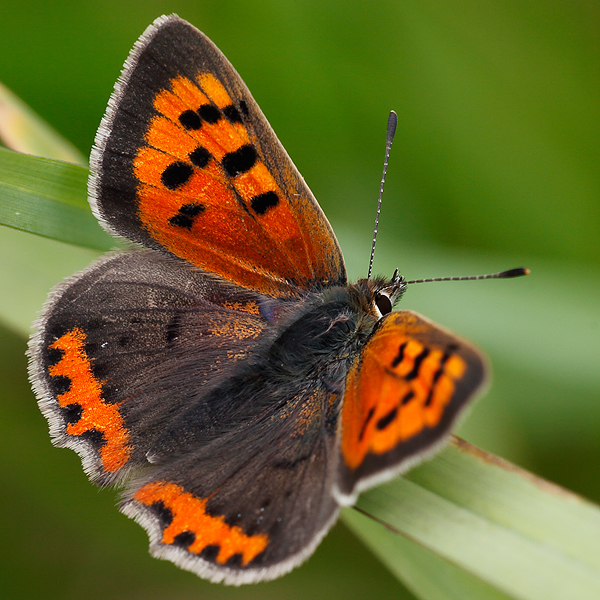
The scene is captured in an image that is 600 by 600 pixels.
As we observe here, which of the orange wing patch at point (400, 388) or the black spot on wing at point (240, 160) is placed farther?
the black spot on wing at point (240, 160)

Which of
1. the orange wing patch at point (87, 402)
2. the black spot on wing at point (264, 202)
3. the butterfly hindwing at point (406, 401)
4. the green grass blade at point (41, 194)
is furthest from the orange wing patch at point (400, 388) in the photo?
the green grass blade at point (41, 194)

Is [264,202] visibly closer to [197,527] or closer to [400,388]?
[400,388]

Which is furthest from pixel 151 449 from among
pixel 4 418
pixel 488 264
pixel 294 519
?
pixel 488 264

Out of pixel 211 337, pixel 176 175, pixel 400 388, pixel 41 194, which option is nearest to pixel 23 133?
pixel 41 194

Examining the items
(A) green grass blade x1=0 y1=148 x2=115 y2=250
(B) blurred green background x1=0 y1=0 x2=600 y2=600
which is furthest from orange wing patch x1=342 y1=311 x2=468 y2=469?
(A) green grass blade x1=0 y1=148 x2=115 y2=250

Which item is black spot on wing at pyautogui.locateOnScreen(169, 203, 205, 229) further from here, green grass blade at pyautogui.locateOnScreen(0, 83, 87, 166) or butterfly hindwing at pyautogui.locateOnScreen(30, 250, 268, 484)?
green grass blade at pyautogui.locateOnScreen(0, 83, 87, 166)

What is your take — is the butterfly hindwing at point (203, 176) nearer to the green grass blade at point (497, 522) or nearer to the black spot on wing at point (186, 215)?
the black spot on wing at point (186, 215)

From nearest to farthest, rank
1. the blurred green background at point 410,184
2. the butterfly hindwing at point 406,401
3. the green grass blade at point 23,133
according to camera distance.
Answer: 1. the butterfly hindwing at point 406,401
2. the green grass blade at point 23,133
3. the blurred green background at point 410,184
